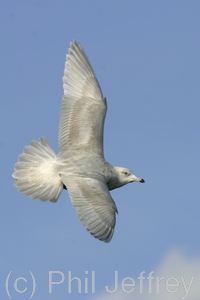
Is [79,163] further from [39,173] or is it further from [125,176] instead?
[125,176]

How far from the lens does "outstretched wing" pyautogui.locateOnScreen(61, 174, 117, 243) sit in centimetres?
1318

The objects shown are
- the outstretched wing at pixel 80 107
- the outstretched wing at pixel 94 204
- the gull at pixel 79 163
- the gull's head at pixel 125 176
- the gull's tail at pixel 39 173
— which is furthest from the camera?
the outstretched wing at pixel 80 107

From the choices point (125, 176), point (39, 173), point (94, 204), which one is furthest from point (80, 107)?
point (94, 204)

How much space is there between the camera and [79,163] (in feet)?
48.7

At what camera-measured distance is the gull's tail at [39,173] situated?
14578mm

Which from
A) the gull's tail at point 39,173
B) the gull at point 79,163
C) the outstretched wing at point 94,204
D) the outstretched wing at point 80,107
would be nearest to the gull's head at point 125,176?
the gull at point 79,163

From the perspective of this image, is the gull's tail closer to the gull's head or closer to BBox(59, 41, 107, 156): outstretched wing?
BBox(59, 41, 107, 156): outstretched wing

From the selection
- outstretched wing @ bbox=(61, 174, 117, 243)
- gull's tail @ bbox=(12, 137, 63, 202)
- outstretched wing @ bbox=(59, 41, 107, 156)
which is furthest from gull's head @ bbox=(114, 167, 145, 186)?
gull's tail @ bbox=(12, 137, 63, 202)

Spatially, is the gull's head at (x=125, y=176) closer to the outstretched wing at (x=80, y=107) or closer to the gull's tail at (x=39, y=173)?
the outstretched wing at (x=80, y=107)

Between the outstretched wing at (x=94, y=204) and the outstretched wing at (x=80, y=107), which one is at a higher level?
the outstretched wing at (x=80, y=107)

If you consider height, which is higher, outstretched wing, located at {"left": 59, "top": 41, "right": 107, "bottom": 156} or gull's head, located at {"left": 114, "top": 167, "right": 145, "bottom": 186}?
outstretched wing, located at {"left": 59, "top": 41, "right": 107, "bottom": 156}

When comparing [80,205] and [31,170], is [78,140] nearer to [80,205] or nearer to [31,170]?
[31,170]

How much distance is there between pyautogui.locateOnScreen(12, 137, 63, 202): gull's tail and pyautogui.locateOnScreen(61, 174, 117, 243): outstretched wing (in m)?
0.28

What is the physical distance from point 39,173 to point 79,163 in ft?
2.57
